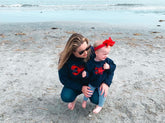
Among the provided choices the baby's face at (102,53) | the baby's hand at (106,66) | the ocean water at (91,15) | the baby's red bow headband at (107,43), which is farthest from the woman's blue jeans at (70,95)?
the ocean water at (91,15)

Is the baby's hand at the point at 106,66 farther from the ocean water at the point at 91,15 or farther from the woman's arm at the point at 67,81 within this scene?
the ocean water at the point at 91,15

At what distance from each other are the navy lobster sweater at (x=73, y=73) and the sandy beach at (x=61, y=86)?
466mm

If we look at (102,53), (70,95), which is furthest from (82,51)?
(70,95)

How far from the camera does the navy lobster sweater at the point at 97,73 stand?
215 centimetres

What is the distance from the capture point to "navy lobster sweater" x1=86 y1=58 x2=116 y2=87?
215cm

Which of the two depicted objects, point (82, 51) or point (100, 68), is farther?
point (100, 68)

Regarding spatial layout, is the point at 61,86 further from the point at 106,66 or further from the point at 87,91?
the point at 106,66

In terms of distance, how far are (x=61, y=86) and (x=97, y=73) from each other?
4.10 feet

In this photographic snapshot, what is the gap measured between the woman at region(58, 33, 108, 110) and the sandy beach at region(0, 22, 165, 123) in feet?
1.09

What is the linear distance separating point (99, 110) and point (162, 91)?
131 cm

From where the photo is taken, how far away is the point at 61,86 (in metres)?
3.23

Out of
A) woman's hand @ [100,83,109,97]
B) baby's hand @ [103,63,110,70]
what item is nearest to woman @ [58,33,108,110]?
woman's hand @ [100,83,109,97]

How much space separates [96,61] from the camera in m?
2.15

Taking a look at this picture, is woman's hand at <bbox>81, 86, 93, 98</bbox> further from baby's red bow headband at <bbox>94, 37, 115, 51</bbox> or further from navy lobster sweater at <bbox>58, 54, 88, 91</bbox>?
baby's red bow headband at <bbox>94, 37, 115, 51</bbox>
